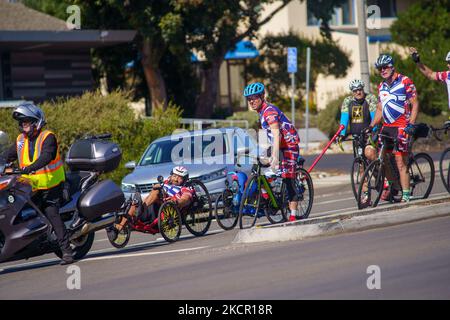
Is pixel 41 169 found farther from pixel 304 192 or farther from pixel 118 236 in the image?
pixel 304 192

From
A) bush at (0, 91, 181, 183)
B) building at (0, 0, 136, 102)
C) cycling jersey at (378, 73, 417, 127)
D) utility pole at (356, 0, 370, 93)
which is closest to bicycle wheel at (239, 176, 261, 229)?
cycling jersey at (378, 73, 417, 127)

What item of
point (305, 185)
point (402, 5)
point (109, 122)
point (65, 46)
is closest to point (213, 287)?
point (305, 185)

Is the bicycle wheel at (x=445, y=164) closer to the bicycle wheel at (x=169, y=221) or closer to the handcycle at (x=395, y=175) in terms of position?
the handcycle at (x=395, y=175)

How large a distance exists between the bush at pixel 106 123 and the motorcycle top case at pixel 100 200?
7737mm

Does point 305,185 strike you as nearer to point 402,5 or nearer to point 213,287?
point 213,287

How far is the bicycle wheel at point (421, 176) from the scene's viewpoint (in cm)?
1463

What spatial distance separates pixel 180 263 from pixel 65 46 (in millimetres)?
20339

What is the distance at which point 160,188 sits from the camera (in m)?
13.4

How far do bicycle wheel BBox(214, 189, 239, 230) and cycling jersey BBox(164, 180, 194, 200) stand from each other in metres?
0.42

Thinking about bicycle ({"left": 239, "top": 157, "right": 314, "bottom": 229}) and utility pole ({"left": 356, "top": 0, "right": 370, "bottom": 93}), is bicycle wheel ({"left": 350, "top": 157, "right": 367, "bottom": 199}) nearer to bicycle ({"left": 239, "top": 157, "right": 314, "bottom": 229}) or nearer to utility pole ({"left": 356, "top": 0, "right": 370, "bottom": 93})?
bicycle ({"left": 239, "top": 157, "right": 314, "bottom": 229})

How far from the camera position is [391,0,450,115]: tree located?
3064 centimetres

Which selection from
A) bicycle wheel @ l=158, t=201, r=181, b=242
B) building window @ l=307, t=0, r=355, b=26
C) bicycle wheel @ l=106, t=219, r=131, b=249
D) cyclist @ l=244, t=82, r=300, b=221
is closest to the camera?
bicycle wheel @ l=106, t=219, r=131, b=249

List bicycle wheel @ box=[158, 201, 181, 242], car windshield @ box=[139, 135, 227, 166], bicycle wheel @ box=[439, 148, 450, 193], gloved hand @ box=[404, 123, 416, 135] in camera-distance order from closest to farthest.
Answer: bicycle wheel @ box=[158, 201, 181, 242]
gloved hand @ box=[404, 123, 416, 135]
bicycle wheel @ box=[439, 148, 450, 193]
car windshield @ box=[139, 135, 227, 166]

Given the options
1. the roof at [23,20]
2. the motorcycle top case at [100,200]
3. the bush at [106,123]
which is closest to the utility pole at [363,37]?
the bush at [106,123]
